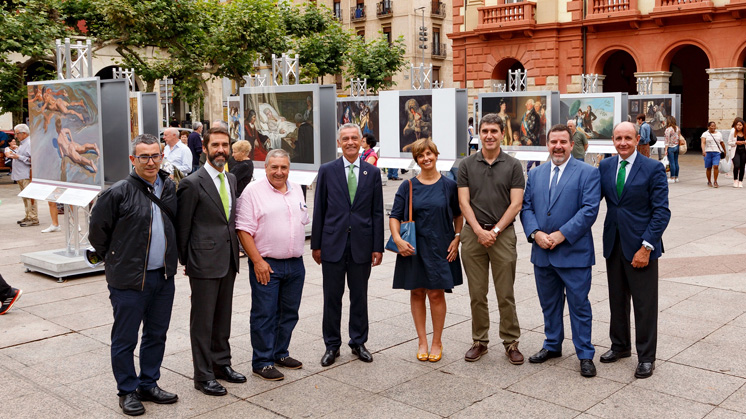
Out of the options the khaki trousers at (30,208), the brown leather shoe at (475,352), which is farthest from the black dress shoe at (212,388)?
the khaki trousers at (30,208)

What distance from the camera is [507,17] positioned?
32938mm

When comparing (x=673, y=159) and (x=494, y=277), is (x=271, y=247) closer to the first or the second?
(x=494, y=277)

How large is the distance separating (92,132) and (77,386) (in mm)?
4506

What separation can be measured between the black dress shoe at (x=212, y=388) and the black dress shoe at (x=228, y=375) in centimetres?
20

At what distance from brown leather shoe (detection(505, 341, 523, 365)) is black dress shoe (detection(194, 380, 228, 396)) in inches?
84.4

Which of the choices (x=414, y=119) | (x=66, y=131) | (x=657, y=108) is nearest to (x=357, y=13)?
(x=657, y=108)

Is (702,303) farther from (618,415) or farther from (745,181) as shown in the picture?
(745,181)

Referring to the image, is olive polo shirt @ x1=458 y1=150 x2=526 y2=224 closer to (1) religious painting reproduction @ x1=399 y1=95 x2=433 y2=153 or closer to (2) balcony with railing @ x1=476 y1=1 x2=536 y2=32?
(1) religious painting reproduction @ x1=399 y1=95 x2=433 y2=153

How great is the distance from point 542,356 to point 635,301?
2.62 ft

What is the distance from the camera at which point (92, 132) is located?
924 centimetres

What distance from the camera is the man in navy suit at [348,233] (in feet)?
19.5

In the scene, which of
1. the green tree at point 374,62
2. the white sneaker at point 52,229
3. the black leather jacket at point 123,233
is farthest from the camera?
the green tree at point 374,62

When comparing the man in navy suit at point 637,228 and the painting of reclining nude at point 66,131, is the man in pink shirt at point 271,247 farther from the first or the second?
the painting of reclining nude at point 66,131

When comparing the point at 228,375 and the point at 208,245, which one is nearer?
the point at 208,245
